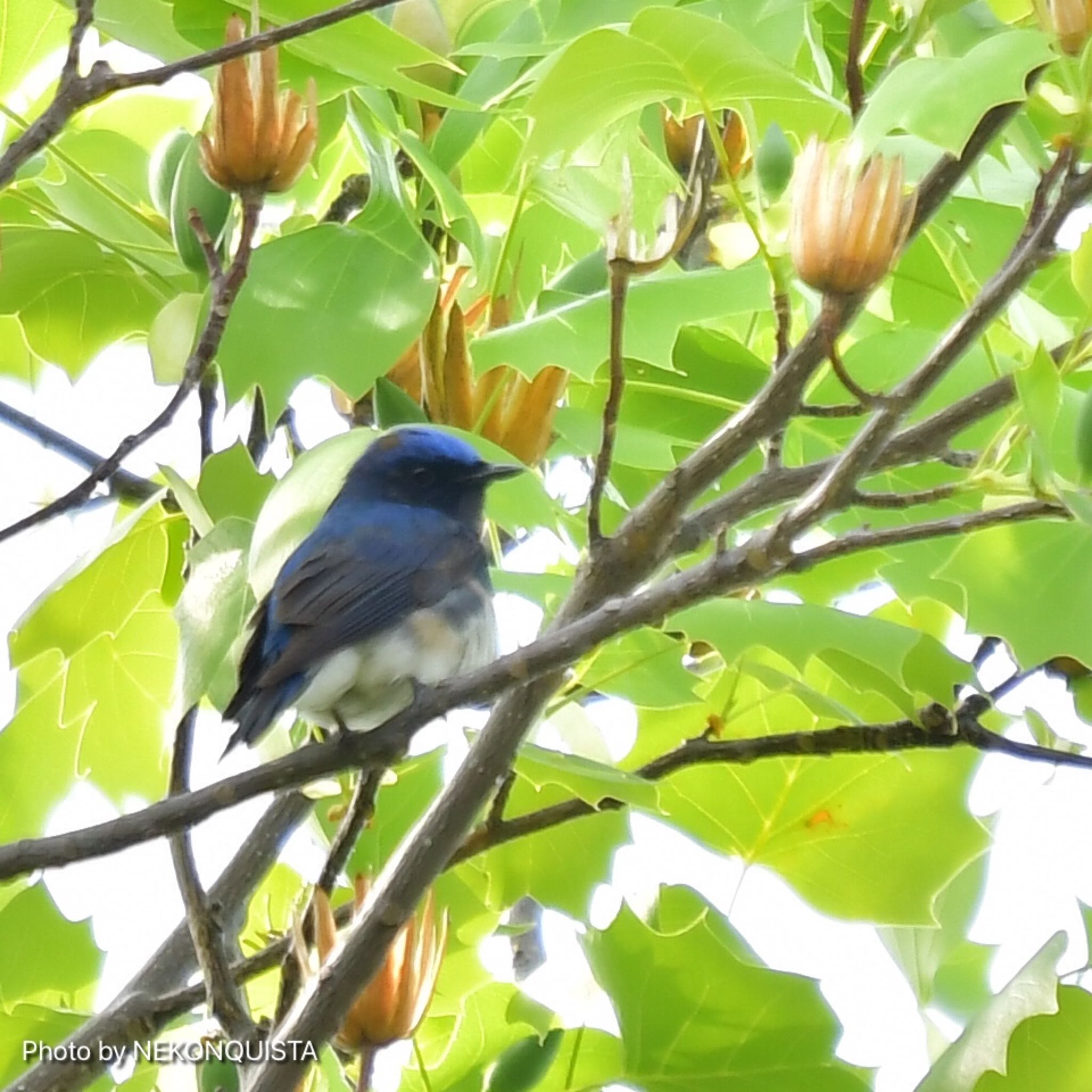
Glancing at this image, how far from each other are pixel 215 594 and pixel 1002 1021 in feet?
2.73

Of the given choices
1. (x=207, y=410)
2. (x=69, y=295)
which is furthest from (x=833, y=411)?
(x=69, y=295)

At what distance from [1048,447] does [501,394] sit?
636mm

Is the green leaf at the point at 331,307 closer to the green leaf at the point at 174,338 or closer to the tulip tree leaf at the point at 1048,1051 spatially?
the green leaf at the point at 174,338

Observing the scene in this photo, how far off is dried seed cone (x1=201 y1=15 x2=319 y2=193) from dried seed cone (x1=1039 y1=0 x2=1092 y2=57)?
2.04 feet

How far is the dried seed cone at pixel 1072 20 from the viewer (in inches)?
44.1

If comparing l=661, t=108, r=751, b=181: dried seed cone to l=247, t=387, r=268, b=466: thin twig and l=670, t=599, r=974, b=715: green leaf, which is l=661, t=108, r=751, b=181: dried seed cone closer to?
l=247, t=387, r=268, b=466: thin twig

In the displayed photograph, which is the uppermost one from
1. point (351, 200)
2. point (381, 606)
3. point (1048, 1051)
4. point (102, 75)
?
point (102, 75)

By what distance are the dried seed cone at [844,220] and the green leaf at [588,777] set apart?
48 cm

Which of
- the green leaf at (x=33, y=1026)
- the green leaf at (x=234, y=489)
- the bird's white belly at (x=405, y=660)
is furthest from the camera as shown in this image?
the bird's white belly at (x=405, y=660)

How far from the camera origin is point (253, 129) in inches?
50.6

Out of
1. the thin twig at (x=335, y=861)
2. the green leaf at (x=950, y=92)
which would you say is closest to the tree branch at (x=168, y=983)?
the thin twig at (x=335, y=861)

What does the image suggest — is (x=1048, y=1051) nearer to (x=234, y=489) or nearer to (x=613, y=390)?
(x=613, y=390)

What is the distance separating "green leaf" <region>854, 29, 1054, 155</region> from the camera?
40.1 inches

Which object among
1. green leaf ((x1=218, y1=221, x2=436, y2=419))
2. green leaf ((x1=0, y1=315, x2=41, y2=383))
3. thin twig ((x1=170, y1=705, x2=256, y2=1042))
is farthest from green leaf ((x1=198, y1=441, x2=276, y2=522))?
green leaf ((x1=0, y1=315, x2=41, y2=383))
